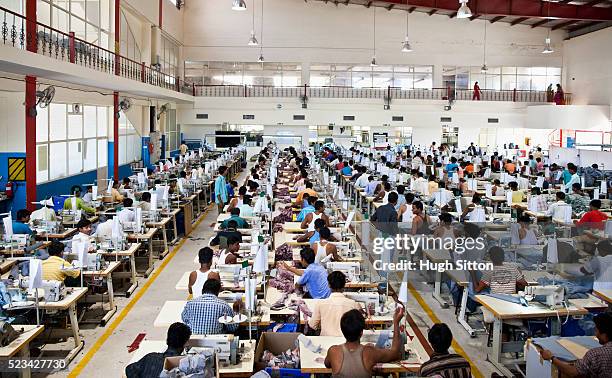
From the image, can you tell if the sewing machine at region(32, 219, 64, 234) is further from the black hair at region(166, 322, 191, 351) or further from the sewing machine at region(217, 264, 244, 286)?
the black hair at region(166, 322, 191, 351)

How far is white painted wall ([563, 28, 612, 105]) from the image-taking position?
94.3 ft

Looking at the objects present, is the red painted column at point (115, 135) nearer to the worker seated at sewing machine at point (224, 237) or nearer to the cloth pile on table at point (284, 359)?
the worker seated at sewing machine at point (224, 237)

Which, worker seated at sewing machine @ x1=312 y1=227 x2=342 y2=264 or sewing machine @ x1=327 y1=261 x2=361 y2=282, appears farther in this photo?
worker seated at sewing machine @ x1=312 y1=227 x2=342 y2=264

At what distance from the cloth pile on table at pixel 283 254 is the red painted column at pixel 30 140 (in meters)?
7.57

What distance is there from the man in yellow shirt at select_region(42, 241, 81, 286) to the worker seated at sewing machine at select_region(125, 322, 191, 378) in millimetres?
3256

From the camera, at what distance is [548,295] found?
23.0 ft

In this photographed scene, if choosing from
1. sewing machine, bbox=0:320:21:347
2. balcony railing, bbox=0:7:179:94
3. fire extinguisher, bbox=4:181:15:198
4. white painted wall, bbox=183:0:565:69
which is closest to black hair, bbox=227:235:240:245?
sewing machine, bbox=0:320:21:347

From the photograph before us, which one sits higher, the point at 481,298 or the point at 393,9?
the point at 393,9

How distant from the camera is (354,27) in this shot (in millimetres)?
32469

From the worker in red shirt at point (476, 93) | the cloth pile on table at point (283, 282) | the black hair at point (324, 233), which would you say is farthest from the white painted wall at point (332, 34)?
the cloth pile on table at point (283, 282)

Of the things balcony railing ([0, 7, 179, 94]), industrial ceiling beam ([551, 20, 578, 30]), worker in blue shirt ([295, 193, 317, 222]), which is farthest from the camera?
industrial ceiling beam ([551, 20, 578, 30])

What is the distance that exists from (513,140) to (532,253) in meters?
26.8

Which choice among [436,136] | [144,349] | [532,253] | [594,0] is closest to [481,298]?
[532,253]

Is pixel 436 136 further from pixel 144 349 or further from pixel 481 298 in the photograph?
pixel 144 349
